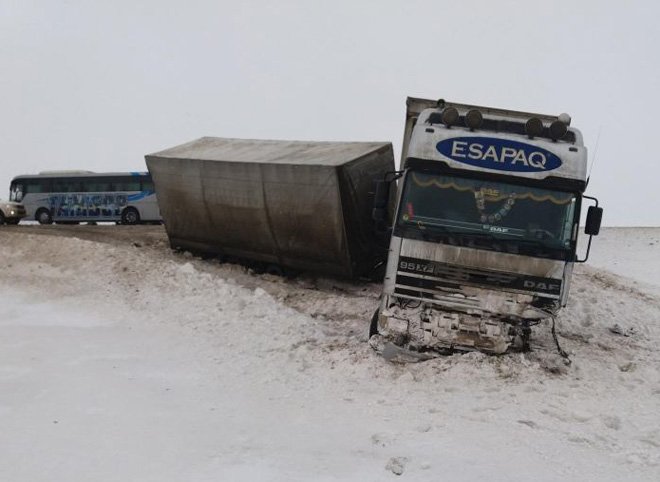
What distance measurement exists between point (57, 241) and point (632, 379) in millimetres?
13646

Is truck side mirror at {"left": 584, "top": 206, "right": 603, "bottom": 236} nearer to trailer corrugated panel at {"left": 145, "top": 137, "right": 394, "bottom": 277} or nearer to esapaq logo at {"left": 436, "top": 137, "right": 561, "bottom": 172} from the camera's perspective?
esapaq logo at {"left": 436, "top": 137, "right": 561, "bottom": 172}

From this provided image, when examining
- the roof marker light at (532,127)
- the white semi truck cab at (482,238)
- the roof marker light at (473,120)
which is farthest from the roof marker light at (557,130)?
the roof marker light at (473,120)

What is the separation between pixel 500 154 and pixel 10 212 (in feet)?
89.2

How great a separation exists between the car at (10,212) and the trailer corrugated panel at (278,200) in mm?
15985

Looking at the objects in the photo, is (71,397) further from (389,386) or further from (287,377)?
(389,386)

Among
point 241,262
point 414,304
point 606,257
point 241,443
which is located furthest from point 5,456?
point 606,257

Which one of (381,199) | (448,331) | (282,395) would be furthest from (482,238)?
(282,395)

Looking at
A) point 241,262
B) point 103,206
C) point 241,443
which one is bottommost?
point 103,206

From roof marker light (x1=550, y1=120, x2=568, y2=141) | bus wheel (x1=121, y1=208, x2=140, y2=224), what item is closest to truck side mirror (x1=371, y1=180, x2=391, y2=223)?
roof marker light (x1=550, y1=120, x2=568, y2=141)

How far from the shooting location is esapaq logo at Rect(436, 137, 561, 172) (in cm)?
826

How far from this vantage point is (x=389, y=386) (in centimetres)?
761

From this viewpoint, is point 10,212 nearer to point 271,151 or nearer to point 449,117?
point 271,151

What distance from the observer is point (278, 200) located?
13281mm

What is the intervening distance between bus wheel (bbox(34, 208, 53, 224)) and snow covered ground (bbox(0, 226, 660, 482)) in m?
20.8
